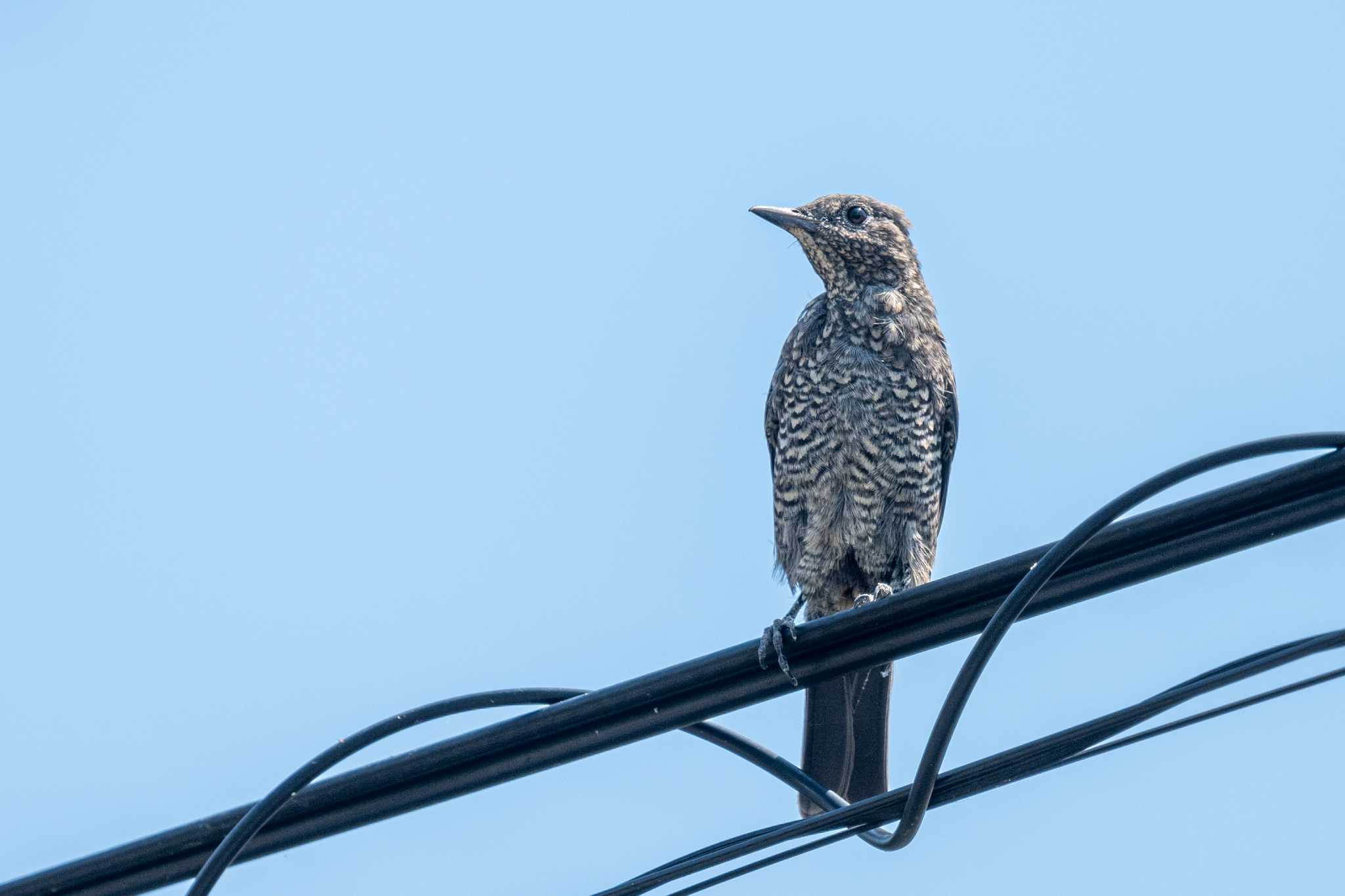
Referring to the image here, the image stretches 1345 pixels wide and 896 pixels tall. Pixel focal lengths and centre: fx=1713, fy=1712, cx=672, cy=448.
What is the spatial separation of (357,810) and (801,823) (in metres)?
1.11

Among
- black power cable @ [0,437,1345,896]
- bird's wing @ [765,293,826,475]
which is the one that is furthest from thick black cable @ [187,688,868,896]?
bird's wing @ [765,293,826,475]

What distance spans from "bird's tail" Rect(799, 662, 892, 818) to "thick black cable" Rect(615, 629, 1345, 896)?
2.89 m

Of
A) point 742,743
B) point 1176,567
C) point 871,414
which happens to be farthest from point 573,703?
point 871,414

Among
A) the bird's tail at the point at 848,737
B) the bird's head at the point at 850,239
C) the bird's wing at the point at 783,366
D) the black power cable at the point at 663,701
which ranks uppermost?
the bird's head at the point at 850,239

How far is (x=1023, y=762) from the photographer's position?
11.6 feet

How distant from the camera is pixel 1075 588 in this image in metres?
3.58

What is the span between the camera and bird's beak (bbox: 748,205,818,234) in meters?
7.98

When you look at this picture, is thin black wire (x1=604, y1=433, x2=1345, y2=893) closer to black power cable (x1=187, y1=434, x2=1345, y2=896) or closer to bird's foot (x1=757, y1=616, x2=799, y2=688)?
black power cable (x1=187, y1=434, x2=1345, y2=896)

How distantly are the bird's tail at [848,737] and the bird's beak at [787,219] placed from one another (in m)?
2.22

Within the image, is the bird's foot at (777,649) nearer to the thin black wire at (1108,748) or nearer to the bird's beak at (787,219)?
the thin black wire at (1108,748)

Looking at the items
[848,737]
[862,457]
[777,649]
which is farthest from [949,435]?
[777,649]

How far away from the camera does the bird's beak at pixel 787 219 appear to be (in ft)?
26.2

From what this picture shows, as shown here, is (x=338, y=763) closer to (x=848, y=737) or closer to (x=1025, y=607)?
(x=1025, y=607)

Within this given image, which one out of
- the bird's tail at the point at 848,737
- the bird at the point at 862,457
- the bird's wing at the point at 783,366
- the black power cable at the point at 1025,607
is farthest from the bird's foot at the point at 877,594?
the black power cable at the point at 1025,607
